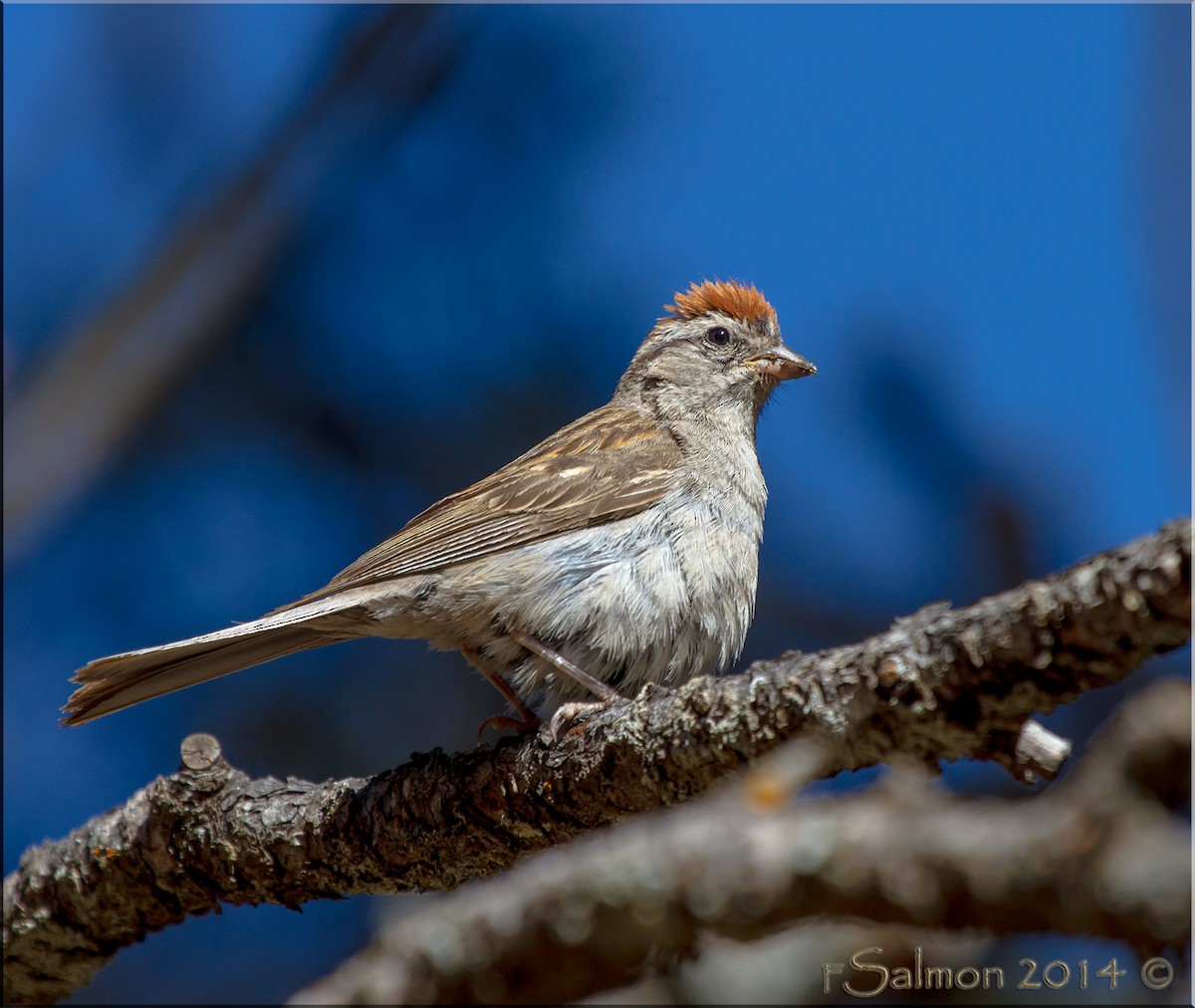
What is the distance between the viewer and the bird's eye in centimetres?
580

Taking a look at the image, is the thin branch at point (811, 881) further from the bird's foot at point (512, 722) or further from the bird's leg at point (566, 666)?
the bird's foot at point (512, 722)

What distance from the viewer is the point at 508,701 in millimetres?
4445

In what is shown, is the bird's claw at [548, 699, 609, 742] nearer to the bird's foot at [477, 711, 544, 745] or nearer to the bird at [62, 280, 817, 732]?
the bird at [62, 280, 817, 732]

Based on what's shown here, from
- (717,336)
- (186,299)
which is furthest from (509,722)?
(186,299)

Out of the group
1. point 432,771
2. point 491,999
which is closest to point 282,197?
point 432,771

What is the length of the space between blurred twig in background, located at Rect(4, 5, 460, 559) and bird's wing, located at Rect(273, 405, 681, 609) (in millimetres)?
3308

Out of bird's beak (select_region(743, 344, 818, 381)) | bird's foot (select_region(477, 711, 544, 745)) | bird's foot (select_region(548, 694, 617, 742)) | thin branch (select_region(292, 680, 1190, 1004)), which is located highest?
bird's beak (select_region(743, 344, 818, 381))

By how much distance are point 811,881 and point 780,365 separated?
11.2 ft

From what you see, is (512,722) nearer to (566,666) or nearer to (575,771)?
(566,666)

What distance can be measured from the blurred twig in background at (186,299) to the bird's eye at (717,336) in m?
3.22

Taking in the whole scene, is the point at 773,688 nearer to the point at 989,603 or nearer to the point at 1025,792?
the point at 989,603

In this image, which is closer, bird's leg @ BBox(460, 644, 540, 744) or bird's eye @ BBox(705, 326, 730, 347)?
bird's leg @ BBox(460, 644, 540, 744)

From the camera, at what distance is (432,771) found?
3.75 metres

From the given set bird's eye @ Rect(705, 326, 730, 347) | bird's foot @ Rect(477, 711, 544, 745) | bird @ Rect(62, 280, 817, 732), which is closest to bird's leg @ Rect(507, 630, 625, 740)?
bird @ Rect(62, 280, 817, 732)
